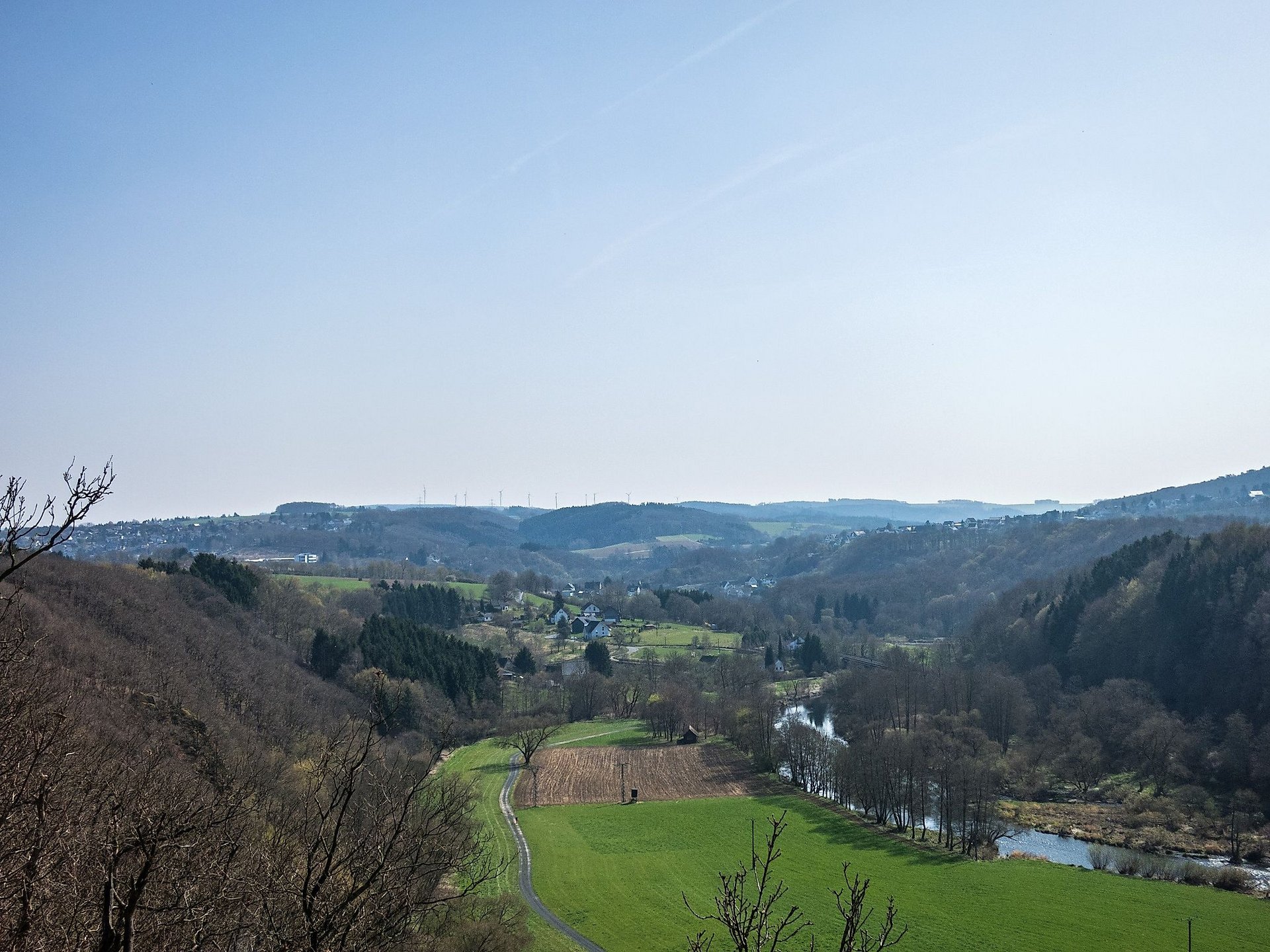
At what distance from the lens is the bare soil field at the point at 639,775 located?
165 ft

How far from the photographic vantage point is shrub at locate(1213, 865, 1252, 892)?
1332 inches

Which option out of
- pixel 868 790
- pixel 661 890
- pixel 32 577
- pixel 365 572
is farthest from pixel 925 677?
pixel 365 572

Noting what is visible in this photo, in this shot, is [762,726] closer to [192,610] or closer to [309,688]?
[309,688]

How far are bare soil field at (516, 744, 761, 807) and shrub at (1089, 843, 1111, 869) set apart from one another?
18.3 m

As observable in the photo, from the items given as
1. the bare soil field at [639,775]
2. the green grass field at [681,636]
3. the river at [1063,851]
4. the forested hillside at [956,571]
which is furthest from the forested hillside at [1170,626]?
the bare soil field at [639,775]

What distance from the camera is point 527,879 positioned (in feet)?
117

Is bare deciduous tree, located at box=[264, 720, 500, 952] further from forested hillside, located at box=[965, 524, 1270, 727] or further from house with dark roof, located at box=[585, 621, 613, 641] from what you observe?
house with dark roof, located at box=[585, 621, 613, 641]

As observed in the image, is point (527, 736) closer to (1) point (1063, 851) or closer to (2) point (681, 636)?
(1) point (1063, 851)

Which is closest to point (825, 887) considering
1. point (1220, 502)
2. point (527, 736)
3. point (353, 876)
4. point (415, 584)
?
point (527, 736)

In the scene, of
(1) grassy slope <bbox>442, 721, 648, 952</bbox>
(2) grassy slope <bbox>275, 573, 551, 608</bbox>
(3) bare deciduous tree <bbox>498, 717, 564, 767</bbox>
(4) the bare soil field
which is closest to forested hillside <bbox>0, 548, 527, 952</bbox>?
(1) grassy slope <bbox>442, 721, 648, 952</bbox>

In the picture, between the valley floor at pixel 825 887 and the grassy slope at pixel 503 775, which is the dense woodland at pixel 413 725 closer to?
the grassy slope at pixel 503 775

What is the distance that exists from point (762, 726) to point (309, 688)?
2767 centimetres

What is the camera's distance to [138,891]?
5594 mm

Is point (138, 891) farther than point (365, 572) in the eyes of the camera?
No
